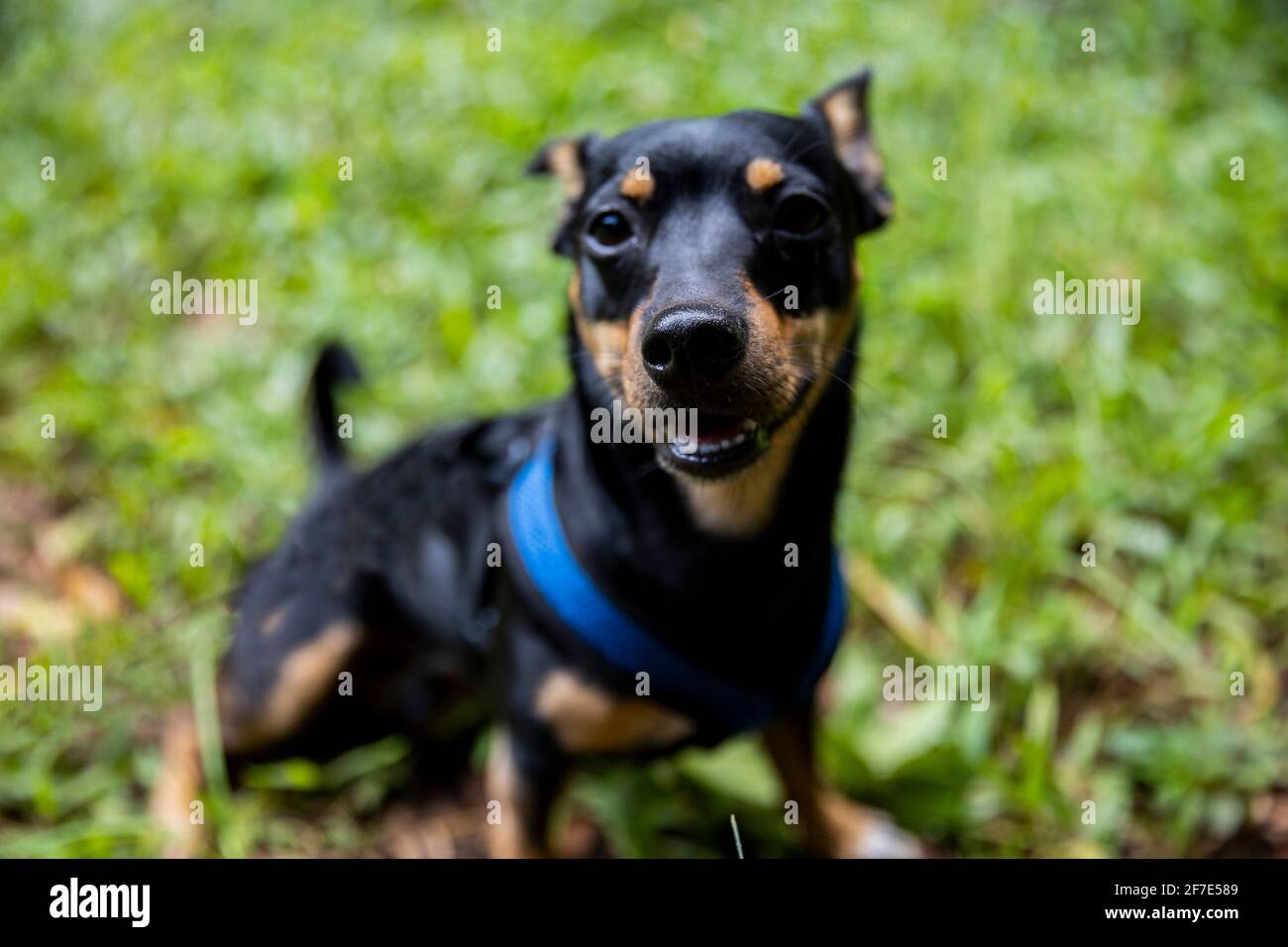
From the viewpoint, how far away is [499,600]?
262 centimetres

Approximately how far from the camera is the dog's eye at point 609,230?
229 centimetres

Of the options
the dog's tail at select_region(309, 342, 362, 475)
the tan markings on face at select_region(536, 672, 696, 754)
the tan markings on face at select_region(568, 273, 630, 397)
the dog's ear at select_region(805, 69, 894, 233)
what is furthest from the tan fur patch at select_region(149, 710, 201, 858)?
the dog's ear at select_region(805, 69, 894, 233)

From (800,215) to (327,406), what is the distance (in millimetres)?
1714

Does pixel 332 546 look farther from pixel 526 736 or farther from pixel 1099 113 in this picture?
pixel 1099 113

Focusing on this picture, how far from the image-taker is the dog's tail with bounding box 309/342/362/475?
334cm

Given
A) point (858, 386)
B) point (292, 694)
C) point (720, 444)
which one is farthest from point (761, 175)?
point (292, 694)

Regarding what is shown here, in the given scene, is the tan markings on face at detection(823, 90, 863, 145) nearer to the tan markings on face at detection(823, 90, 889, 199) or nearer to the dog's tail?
the tan markings on face at detection(823, 90, 889, 199)

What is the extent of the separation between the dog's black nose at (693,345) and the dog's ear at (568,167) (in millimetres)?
580

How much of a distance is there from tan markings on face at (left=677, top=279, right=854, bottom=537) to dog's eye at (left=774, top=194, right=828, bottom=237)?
6.6 inches

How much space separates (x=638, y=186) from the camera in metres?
2.25

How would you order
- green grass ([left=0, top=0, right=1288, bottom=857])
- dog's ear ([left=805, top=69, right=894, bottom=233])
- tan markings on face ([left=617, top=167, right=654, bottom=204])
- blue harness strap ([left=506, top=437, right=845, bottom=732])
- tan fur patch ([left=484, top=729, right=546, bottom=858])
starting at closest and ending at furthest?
tan markings on face ([left=617, top=167, right=654, bottom=204]) < blue harness strap ([left=506, top=437, right=845, bottom=732]) < dog's ear ([left=805, top=69, right=894, bottom=233]) < tan fur patch ([left=484, top=729, right=546, bottom=858]) < green grass ([left=0, top=0, right=1288, bottom=857])

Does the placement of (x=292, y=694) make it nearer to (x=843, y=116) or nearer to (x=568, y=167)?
(x=568, y=167)
